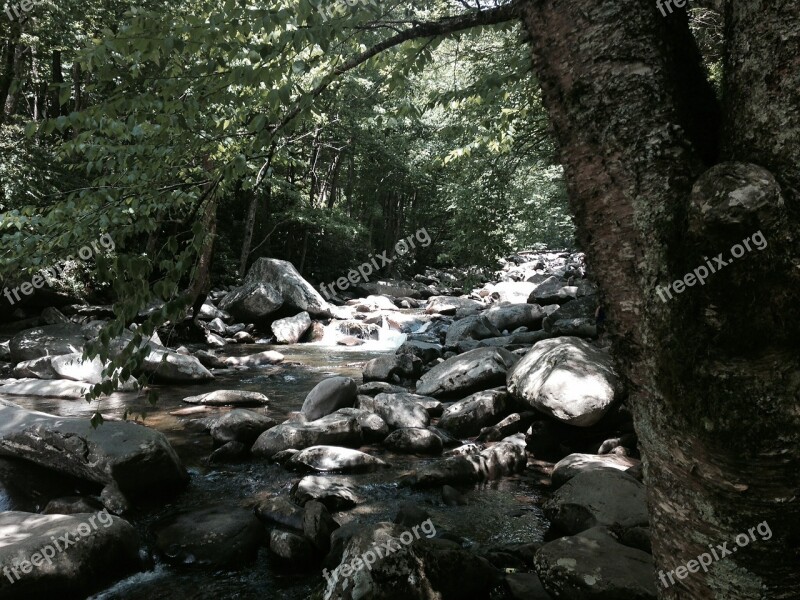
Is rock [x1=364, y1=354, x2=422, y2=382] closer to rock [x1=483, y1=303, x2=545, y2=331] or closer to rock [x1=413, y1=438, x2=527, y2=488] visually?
rock [x1=413, y1=438, x2=527, y2=488]

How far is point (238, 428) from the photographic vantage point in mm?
6980

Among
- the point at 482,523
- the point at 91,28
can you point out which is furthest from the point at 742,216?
the point at 91,28

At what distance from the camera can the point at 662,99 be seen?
5.31 ft

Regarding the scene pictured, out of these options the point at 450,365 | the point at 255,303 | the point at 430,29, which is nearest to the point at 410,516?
the point at 430,29

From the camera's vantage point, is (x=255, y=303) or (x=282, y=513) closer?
(x=282, y=513)

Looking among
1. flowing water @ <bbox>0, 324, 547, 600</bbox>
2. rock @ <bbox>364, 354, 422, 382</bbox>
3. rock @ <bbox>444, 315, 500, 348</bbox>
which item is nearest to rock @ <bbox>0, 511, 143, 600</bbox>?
flowing water @ <bbox>0, 324, 547, 600</bbox>

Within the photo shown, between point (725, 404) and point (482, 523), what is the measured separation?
13.2 feet

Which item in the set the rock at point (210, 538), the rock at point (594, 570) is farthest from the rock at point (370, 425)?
the rock at point (594, 570)

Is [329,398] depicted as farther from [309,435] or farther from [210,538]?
[210,538]

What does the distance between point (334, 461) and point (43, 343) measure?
8.86m

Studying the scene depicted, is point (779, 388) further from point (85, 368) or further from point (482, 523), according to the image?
point (85, 368)

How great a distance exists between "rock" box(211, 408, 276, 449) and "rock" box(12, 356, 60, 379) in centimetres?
531

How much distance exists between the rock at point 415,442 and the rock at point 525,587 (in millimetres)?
3087

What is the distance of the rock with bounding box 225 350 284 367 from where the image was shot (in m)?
12.6
